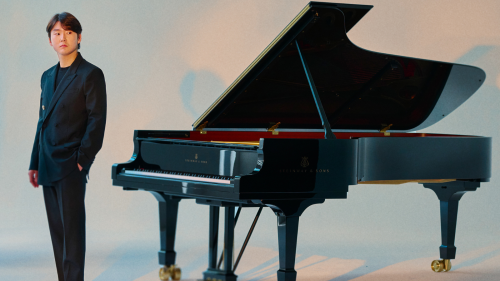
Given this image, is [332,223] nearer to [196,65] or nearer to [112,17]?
[196,65]

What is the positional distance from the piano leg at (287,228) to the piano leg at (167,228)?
959 mm

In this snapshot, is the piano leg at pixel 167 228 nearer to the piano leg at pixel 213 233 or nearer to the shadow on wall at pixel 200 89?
the piano leg at pixel 213 233

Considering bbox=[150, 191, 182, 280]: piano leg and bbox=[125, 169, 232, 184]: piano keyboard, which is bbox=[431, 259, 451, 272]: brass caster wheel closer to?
bbox=[150, 191, 182, 280]: piano leg

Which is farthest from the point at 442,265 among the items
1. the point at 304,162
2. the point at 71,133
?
the point at 71,133

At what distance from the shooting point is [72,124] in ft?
13.4

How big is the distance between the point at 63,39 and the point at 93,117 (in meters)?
0.47

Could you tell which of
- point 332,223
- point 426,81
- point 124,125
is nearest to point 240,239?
point 332,223

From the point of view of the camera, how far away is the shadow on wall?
7.23m

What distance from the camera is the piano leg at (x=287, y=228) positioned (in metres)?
3.85

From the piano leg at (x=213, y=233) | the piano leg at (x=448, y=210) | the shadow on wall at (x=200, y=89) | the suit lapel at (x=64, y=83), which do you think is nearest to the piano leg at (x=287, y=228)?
the piano leg at (x=213, y=233)

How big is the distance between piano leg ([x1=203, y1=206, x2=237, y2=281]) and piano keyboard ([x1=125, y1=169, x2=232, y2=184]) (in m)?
0.29

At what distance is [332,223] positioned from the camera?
695 cm

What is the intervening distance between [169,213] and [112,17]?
128 inches

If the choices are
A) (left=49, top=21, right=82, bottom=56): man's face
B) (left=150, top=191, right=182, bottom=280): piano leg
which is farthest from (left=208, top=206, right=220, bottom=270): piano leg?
(left=49, top=21, right=82, bottom=56): man's face
